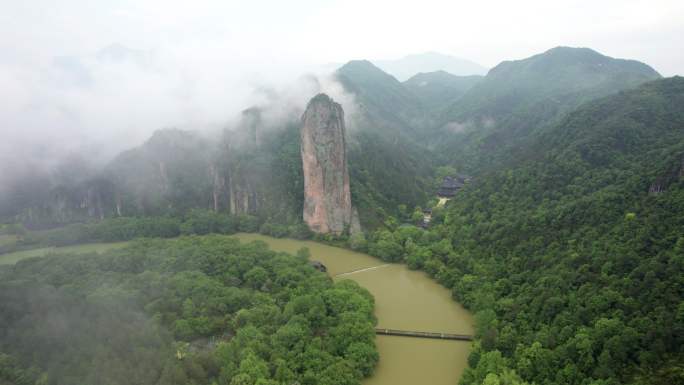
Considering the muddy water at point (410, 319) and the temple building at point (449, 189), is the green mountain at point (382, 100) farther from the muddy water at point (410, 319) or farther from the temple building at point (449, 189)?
the muddy water at point (410, 319)

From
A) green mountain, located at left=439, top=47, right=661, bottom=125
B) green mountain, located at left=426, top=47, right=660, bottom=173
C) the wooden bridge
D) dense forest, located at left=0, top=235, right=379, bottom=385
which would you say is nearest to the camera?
dense forest, located at left=0, top=235, right=379, bottom=385

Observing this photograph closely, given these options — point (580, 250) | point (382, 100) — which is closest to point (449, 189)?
point (580, 250)

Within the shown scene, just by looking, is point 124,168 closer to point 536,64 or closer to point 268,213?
point 268,213

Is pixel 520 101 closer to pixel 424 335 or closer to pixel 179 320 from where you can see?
pixel 424 335

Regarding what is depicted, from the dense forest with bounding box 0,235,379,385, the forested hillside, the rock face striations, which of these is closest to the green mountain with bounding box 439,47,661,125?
the forested hillside

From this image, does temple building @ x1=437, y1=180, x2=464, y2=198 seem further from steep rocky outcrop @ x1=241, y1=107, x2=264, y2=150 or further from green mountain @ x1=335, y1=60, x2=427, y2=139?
steep rocky outcrop @ x1=241, y1=107, x2=264, y2=150

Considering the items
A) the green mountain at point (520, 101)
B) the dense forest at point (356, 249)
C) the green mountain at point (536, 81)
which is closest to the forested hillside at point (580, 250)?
the dense forest at point (356, 249)

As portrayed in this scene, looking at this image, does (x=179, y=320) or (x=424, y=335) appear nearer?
(x=179, y=320)
